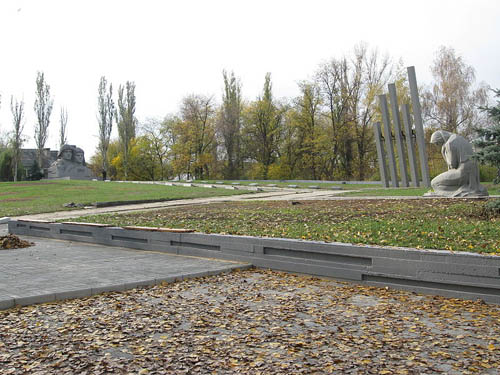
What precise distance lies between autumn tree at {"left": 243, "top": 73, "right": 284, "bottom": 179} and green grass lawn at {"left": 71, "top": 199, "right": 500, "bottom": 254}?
37.3 meters

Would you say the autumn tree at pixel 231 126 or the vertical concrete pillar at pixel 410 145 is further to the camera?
the autumn tree at pixel 231 126

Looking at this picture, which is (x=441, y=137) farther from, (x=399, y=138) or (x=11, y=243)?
(x=11, y=243)

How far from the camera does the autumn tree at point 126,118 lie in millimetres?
62116

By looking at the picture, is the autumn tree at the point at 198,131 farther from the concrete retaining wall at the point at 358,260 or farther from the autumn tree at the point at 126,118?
the concrete retaining wall at the point at 358,260

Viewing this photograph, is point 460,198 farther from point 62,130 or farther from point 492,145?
point 62,130

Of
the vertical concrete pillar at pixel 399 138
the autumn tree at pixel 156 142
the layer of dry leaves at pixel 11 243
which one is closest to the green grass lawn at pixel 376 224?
the layer of dry leaves at pixel 11 243

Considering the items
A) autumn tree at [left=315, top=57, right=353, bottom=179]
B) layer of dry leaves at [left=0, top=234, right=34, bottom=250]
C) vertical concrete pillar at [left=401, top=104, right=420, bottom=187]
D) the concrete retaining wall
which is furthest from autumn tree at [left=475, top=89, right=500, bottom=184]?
autumn tree at [left=315, top=57, right=353, bottom=179]

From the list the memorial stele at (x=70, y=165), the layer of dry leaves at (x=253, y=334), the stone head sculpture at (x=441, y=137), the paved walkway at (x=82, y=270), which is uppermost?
the memorial stele at (x=70, y=165)

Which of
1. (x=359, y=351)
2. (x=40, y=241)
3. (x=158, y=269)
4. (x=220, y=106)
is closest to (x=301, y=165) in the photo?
(x=220, y=106)

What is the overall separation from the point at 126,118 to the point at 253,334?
6142 centimetres

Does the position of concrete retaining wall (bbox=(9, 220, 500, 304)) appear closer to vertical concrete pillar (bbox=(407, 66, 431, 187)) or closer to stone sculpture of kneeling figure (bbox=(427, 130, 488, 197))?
stone sculpture of kneeling figure (bbox=(427, 130, 488, 197))

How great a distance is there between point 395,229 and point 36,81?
60846mm

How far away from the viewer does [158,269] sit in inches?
307

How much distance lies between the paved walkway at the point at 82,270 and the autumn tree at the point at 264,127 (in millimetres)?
41462
